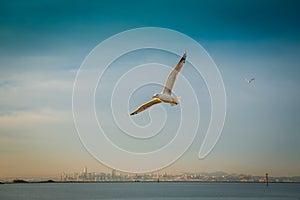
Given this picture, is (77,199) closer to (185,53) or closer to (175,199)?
(175,199)

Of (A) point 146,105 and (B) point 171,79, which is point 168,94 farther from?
(A) point 146,105

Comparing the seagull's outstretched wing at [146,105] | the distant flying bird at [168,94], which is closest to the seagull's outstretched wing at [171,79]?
the distant flying bird at [168,94]

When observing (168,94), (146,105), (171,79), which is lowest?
(146,105)

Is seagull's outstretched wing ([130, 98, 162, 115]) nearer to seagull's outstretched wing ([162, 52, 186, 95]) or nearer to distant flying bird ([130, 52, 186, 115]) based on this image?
distant flying bird ([130, 52, 186, 115])

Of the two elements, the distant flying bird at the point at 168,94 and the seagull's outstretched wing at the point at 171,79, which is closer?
the distant flying bird at the point at 168,94

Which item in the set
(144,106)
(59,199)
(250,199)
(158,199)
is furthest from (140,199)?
(144,106)

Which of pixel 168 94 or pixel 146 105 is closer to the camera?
pixel 168 94

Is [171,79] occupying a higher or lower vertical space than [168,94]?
higher

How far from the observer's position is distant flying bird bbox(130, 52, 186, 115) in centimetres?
2533

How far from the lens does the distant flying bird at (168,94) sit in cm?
2533

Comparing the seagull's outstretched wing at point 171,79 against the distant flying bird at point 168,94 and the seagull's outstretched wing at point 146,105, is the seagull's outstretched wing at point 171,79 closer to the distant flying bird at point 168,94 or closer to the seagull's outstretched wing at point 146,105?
the distant flying bird at point 168,94

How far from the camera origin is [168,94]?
84.8 ft

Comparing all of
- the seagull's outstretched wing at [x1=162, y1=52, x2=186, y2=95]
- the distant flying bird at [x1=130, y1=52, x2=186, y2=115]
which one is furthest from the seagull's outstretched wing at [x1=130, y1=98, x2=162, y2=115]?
the seagull's outstretched wing at [x1=162, y1=52, x2=186, y2=95]

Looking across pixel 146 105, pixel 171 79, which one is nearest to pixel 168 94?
pixel 171 79
